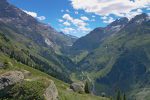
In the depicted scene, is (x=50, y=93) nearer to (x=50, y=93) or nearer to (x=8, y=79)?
(x=50, y=93)

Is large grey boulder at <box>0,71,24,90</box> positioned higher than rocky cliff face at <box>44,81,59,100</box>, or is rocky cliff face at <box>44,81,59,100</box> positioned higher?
large grey boulder at <box>0,71,24,90</box>

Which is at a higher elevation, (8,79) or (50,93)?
(8,79)

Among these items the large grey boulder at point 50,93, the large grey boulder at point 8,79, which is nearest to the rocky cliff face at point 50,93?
the large grey boulder at point 50,93

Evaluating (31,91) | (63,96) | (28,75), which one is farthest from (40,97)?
(63,96)

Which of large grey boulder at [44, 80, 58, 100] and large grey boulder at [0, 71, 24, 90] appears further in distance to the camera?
large grey boulder at [0, 71, 24, 90]

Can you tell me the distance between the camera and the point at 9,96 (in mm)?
90500

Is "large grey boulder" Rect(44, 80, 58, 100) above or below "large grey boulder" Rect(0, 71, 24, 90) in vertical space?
below

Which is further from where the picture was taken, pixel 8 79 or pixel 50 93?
pixel 50 93

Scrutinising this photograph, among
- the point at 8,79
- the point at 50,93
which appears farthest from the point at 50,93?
the point at 8,79

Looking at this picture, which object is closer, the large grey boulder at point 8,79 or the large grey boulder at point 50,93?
the large grey boulder at point 50,93

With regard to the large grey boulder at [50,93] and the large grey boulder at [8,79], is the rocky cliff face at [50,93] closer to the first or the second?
the large grey boulder at [50,93]

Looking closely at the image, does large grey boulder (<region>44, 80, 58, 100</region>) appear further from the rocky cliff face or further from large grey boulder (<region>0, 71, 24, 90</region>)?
large grey boulder (<region>0, 71, 24, 90</region>)

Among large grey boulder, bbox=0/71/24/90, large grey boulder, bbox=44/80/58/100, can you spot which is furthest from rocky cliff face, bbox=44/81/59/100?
large grey boulder, bbox=0/71/24/90

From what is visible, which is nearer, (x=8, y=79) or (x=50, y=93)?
(x=8, y=79)
